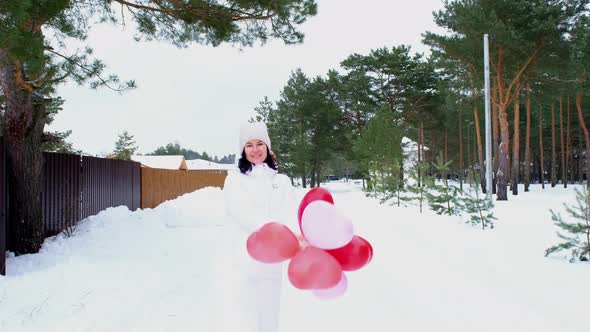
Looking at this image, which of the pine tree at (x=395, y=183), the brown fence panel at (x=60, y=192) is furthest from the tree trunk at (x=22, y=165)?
the pine tree at (x=395, y=183)

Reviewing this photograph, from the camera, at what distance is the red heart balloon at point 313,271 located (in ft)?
7.24

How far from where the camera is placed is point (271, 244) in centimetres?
224

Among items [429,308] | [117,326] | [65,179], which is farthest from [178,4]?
[429,308]

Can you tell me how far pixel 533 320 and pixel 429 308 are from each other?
91 centimetres

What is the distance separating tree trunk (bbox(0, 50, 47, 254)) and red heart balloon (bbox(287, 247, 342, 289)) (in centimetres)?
582

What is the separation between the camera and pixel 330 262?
7.44 ft

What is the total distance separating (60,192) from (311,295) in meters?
5.77

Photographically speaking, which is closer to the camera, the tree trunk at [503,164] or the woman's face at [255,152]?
the woman's face at [255,152]

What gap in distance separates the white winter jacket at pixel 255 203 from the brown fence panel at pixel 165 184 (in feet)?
47.5

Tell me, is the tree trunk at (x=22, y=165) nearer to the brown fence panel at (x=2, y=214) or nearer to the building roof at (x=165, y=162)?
the brown fence panel at (x=2, y=214)

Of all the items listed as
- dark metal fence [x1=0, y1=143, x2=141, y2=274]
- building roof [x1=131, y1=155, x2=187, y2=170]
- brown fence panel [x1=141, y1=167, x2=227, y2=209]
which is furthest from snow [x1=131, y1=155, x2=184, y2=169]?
dark metal fence [x1=0, y1=143, x2=141, y2=274]

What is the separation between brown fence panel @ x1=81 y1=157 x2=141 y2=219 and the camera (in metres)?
9.41

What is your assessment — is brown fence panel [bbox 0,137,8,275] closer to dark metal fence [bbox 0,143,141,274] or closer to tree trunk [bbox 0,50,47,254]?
dark metal fence [bbox 0,143,141,274]

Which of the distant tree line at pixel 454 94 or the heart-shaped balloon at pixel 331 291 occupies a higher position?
the distant tree line at pixel 454 94
